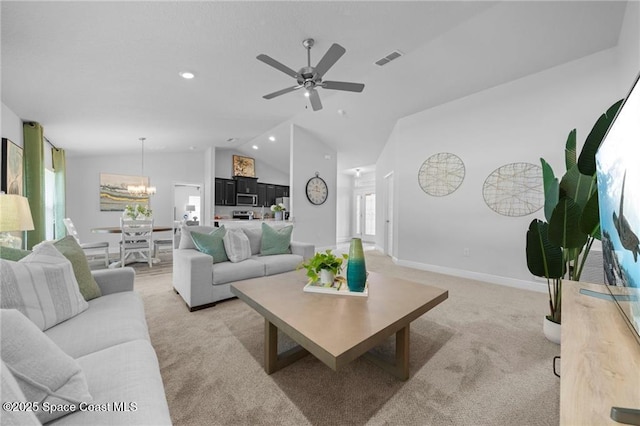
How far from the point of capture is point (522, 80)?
3359mm

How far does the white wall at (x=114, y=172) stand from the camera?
5.94 meters

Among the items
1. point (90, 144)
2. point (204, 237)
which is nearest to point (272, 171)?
point (90, 144)

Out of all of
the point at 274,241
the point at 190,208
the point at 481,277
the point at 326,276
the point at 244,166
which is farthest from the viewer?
the point at 244,166

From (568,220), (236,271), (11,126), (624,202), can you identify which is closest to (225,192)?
(11,126)

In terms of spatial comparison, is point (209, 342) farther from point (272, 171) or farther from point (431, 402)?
point (272, 171)

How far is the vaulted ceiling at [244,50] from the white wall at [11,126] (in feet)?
0.30

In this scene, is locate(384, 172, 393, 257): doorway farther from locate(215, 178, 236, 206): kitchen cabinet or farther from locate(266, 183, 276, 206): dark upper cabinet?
locate(215, 178, 236, 206): kitchen cabinet

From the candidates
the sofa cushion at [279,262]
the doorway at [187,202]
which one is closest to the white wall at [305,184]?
the sofa cushion at [279,262]

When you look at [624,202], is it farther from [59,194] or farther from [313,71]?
[59,194]

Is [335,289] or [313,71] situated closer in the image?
[335,289]

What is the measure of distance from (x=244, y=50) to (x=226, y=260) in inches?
92.2

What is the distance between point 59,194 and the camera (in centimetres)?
505

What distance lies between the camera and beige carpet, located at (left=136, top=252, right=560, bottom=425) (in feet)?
4.18

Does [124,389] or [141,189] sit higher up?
[141,189]
